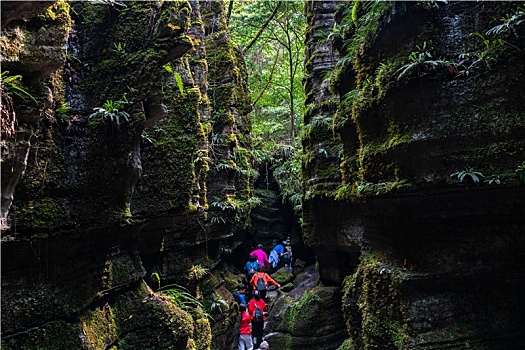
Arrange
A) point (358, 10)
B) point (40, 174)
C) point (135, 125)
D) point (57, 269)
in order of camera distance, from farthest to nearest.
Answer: point (358, 10) → point (135, 125) → point (57, 269) → point (40, 174)

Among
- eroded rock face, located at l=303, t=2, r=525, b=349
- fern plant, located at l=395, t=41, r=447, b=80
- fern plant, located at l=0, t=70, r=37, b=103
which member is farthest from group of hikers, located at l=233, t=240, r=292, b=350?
fern plant, located at l=0, t=70, r=37, b=103

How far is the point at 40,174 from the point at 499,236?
556 centimetres

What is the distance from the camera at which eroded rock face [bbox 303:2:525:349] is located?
5.00 m

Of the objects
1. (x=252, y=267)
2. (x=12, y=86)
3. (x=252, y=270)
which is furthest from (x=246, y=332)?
(x=12, y=86)

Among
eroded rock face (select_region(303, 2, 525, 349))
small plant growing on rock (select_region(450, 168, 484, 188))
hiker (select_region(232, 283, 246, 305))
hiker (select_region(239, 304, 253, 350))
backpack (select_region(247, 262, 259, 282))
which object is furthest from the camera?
backpack (select_region(247, 262, 259, 282))

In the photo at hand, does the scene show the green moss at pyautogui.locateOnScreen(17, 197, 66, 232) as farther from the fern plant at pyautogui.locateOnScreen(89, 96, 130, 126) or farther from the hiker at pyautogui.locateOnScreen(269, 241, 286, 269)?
the hiker at pyautogui.locateOnScreen(269, 241, 286, 269)

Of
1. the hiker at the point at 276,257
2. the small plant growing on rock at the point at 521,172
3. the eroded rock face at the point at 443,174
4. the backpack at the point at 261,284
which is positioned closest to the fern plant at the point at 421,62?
the eroded rock face at the point at 443,174

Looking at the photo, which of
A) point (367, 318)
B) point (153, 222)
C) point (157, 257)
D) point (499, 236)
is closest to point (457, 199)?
point (499, 236)

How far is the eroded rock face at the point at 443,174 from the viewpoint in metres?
5.00

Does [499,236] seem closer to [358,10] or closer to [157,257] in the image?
[358,10]

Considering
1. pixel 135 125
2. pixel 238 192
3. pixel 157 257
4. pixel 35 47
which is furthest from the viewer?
pixel 238 192

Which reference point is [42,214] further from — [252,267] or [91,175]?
[252,267]

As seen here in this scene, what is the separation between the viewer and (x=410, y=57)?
536cm

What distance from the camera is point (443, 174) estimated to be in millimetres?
5145
